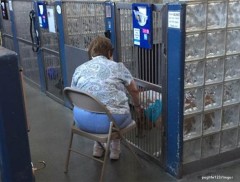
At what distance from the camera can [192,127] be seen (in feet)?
8.72

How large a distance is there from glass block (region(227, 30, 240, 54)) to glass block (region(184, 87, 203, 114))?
0.40m

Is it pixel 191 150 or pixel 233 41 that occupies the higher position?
pixel 233 41

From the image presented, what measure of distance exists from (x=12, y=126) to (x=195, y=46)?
1429 millimetres

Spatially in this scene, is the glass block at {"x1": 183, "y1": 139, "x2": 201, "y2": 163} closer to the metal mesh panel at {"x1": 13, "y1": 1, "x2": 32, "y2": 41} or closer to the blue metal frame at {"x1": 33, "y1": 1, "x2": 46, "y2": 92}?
the blue metal frame at {"x1": 33, "y1": 1, "x2": 46, "y2": 92}

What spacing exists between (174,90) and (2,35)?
4796 mm

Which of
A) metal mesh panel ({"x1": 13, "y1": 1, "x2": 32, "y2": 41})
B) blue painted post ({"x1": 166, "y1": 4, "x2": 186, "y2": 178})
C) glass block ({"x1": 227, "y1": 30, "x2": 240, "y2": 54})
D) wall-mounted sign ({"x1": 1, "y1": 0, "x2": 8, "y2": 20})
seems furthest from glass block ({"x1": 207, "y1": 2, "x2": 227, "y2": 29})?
wall-mounted sign ({"x1": 1, "y1": 0, "x2": 8, "y2": 20})

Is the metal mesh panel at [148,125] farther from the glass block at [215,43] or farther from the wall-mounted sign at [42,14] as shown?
the wall-mounted sign at [42,14]

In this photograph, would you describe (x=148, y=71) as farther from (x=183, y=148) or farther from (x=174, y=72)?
(x=183, y=148)

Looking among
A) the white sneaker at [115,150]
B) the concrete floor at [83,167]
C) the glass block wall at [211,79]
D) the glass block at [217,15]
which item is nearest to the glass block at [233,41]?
the glass block wall at [211,79]

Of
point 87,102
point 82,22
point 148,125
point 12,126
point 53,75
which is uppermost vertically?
point 82,22

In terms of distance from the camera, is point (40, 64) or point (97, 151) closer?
point (97, 151)

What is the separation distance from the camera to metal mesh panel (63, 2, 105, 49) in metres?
3.46

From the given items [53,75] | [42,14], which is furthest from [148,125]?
[42,14]

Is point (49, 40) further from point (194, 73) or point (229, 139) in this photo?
point (229, 139)
